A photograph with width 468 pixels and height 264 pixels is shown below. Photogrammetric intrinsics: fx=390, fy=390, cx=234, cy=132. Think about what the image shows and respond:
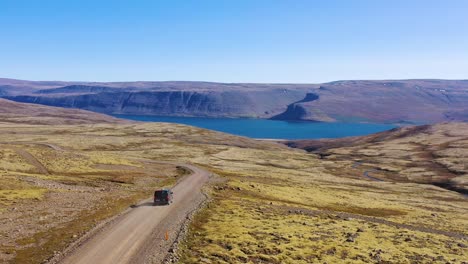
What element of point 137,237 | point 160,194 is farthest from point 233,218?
point 137,237

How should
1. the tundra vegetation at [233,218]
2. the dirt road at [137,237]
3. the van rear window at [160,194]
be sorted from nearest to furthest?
the dirt road at [137,237]
the tundra vegetation at [233,218]
the van rear window at [160,194]

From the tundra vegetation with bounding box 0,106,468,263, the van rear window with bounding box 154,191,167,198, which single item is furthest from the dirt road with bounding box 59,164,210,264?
the tundra vegetation with bounding box 0,106,468,263

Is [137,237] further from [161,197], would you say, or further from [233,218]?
[161,197]

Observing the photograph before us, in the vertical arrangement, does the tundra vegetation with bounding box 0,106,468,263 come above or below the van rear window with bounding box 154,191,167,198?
below

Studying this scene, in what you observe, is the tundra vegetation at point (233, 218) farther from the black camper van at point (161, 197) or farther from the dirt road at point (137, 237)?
the black camper van at point (161, 197)

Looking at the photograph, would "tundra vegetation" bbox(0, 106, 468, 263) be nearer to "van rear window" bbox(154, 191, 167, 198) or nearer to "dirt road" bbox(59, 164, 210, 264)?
"dirt road" bbox(59, 164, 210, 264)

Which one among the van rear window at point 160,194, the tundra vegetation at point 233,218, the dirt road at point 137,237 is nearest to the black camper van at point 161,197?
the van rear window at point 160,194

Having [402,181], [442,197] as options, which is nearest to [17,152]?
[442,197]

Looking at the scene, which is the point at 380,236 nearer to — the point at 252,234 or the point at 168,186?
the point at 252,234
